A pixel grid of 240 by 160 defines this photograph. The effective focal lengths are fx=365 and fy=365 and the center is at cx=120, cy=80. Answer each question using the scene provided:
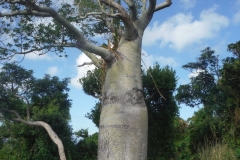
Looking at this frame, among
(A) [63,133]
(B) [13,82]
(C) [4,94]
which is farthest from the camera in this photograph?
(A) [63,133]

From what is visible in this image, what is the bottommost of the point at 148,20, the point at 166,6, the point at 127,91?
the point at 127,91

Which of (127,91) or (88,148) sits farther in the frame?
(88,148)

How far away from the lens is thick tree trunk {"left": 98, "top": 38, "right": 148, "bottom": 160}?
422 centimetres

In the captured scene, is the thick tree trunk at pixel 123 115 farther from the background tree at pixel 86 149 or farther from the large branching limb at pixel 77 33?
the background tree at pixel 86 149

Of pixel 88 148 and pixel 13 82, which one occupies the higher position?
pixel 13 82

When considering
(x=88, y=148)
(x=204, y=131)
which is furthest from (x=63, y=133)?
(x=204, y=131)

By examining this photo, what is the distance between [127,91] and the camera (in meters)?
4.45

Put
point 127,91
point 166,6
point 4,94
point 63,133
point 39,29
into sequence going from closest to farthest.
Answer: point 127,91, point 166,6, point 39,29, point 4,94, point 63,133

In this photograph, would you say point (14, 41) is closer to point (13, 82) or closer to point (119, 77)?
point (119, 77)

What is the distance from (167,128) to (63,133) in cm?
370

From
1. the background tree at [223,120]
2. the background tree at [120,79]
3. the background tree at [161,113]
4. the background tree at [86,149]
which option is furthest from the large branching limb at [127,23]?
the background tree at [86,149]

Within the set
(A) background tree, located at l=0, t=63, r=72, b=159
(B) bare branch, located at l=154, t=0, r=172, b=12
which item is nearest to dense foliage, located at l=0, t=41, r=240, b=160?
(A) background tree, located at l=0, t=63, r=72, b=159

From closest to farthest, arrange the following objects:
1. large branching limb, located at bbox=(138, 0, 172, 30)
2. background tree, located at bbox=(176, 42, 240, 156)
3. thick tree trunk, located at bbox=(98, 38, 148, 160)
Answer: thick tree trunk, located at bbox=(98, 38, 148, 160), large branching limb, located at bbox=(138, 0, 172, 30), background tree, located at bbox=(176, 42, 240, 156)

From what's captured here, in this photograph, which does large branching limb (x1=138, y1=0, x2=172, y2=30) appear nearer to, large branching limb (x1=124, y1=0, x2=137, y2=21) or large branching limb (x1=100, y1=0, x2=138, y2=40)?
large branching limb (x1=124, y1=0, x2=137, y2=21)
